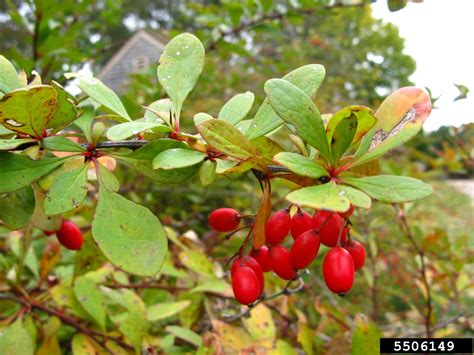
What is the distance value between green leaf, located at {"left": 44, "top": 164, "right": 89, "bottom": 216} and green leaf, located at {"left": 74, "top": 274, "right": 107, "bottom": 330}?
1.58 feet

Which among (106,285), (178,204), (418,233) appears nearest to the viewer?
(106,285)

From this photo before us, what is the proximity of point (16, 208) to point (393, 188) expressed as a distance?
1.61 ft

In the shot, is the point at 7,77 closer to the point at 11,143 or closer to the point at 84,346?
the point at 11,143

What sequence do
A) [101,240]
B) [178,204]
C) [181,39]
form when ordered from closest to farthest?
[101,240] < [181,39] < [178,204]

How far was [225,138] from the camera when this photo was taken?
0.51m

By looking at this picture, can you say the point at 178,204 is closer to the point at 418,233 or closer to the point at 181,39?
the point at 418,233

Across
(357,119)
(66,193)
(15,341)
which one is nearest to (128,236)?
(66,193)

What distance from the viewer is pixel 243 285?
1.89 ft

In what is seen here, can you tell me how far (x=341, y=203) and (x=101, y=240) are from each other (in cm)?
30

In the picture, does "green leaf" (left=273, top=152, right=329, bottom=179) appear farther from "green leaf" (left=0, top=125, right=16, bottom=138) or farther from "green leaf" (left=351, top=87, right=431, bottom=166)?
"green leaf" (left=0, top=125, right=16, bottom=138)

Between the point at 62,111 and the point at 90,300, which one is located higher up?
the point at 62,111

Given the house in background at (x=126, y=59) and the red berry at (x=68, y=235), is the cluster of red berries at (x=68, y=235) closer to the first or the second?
the red berry at (x=68, y=235)

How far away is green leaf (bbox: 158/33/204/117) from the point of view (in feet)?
2.16

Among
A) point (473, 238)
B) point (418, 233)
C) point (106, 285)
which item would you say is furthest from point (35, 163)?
point (473, 238)
